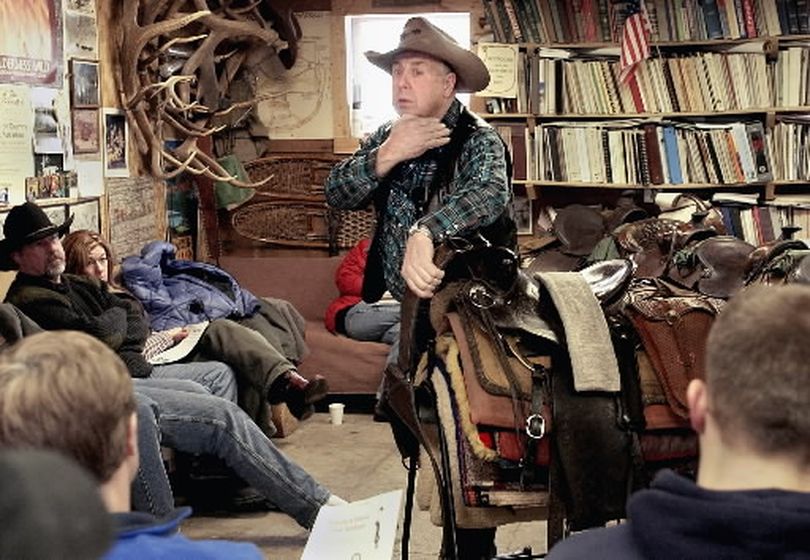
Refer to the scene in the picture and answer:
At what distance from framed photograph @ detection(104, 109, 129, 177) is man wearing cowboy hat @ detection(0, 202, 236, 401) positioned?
1318 millimetres

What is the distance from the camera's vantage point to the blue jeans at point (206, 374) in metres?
4.78

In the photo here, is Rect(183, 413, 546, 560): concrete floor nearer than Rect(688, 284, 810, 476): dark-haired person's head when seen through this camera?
No

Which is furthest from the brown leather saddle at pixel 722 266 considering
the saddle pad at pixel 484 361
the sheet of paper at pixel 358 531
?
the sheet of paper at pixel 358 531

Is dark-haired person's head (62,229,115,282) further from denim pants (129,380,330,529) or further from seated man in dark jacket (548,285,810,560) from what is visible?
seated man in dark jacket (548,285,810,560)

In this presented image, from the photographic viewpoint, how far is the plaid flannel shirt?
2.98 m

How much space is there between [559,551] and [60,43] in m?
4.43

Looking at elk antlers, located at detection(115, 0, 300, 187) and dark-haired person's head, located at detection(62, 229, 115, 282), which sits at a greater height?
elk antlers, located at detection(115, 0, 300, 187)

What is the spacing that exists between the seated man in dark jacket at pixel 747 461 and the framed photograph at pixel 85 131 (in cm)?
451

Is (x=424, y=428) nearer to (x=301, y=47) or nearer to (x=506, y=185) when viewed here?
(x=506, y=185)

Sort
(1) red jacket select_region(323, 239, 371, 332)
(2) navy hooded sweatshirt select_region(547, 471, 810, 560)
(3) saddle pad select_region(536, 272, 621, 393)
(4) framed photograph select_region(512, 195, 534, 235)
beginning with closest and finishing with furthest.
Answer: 1. (2) navy hooded sweatshirt select_region(547, 471, 810, 560)
2. (3) saddle pad select_region(536, 272, 621, 393)
3. (1) red jacket select_region(323, 239, 371, 332)
4. (4) framed photograph select_region(512, 195, 534, 235)

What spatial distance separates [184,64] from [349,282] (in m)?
1.36

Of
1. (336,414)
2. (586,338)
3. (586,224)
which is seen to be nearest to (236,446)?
(586,338)

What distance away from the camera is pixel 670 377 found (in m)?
2.73

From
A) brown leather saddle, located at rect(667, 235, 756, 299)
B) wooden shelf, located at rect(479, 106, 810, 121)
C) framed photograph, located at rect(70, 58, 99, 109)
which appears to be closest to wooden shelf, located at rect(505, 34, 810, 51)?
wooden shelf, located at rect(479, 106, 810, 121)
